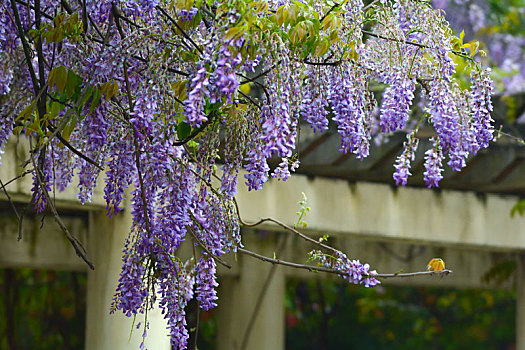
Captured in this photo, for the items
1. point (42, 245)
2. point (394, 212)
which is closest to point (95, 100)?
point (394, 212)

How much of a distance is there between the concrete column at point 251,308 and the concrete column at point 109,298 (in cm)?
224

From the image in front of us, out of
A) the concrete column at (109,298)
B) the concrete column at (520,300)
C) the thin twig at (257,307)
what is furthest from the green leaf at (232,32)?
the concrete column at (520,300)

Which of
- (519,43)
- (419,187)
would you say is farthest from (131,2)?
(519,43)

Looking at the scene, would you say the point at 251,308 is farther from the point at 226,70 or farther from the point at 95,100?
the point at 226,70

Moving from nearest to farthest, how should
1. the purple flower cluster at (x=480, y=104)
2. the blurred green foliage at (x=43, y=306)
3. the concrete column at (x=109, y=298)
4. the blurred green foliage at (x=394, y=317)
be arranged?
1. the purple flower cluster at (x=480, y=104)
2. the concrete column at (x=109, y=298)
3. the blurred green foliage at (x=43, y=306)
4. the blurred green foliage at (x=394, y=317)

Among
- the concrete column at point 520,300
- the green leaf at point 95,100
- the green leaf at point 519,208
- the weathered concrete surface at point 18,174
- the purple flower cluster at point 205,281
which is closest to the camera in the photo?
the green leaf at point 95,100

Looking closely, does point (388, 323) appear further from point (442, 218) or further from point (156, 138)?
point (156, 138)

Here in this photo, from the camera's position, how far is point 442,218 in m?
5.84

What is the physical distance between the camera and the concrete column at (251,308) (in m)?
6.96

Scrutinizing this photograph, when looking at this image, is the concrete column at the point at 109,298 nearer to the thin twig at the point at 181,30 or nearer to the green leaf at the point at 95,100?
the green leaf at the point at 95,100

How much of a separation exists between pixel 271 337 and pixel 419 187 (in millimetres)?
1914

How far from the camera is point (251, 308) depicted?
6.97 meters

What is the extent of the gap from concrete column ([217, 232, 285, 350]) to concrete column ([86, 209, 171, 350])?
224cm

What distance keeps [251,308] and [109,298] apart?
2415 mm
